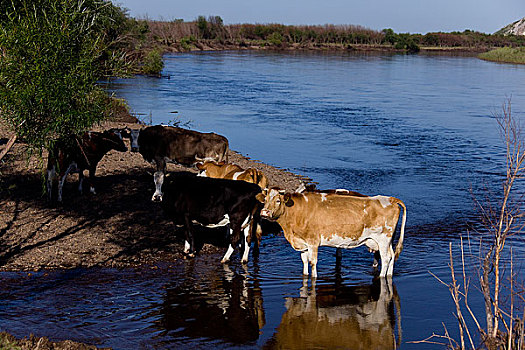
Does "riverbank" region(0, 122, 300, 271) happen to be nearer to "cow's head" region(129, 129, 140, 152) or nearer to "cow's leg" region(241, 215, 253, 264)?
"cow's head" region(129, 129, 140, 152)

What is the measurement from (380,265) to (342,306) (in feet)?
6.38

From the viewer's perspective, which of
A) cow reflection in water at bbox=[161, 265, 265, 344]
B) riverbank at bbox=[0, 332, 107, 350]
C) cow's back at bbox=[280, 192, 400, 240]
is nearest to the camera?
riverbank at bbox=[0, 332, 107, 350]

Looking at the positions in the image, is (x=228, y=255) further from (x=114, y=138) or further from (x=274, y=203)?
(x=114, y=138)

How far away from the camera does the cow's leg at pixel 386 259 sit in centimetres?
970

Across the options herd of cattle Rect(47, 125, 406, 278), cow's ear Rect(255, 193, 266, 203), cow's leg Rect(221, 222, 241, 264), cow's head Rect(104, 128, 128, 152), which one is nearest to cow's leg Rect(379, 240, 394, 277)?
herd of cattle Rect(47, 125, 406, 278)

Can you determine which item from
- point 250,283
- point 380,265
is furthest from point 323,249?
point 250,283

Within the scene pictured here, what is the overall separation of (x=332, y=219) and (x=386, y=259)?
1.11m

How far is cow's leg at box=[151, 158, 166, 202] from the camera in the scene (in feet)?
43.6

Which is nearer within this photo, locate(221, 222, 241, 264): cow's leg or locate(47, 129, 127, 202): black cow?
locate(221, 222, 241, 264): cow's leg

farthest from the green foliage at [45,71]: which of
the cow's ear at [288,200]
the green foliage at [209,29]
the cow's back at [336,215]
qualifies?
the green foliage at [209,29]

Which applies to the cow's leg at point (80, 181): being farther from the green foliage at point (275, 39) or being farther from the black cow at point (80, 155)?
the green foliage at point (275, 39)

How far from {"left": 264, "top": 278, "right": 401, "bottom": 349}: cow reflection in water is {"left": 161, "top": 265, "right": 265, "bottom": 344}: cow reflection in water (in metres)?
0.39

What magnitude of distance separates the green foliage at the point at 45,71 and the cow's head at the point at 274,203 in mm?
2829

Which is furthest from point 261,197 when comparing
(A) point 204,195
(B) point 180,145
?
(B) point 180,145
